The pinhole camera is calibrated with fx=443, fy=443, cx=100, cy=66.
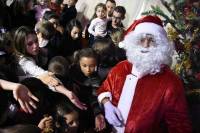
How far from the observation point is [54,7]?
6.25m

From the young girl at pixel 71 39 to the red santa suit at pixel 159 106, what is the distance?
1628 millimetres

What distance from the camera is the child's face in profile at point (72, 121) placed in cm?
294

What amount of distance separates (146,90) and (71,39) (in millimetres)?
1870

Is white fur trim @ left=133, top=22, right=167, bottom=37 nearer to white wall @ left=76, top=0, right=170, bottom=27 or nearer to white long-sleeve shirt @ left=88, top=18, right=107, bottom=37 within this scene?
white long-sleeve shirt @ left=88, top=18, right=107, bottom=37

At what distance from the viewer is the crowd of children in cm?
275

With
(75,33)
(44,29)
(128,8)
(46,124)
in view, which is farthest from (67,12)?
(46,124)

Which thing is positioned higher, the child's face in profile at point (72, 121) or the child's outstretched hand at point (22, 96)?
the child's outstretched hand at point (22, 96)

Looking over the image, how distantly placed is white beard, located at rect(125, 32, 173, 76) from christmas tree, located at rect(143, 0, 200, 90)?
97cm

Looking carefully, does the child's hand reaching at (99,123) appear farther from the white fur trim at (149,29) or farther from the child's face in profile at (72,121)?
the white fur trim at (149,29)

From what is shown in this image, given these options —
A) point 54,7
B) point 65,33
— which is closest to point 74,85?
point 65,33

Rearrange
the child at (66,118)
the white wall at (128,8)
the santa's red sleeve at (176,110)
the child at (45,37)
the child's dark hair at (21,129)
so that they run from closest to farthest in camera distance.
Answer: the child's dark hair at (21,129) < the child at (66,118) < the santa's red sleeve at (176,110) < the child at (45,37) < the white wall at (128,8)

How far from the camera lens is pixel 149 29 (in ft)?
10.9

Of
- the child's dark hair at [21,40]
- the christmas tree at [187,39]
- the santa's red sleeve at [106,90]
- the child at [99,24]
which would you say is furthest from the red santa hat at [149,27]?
the child at [99,24]

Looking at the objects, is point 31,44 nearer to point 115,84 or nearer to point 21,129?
point 115,84
